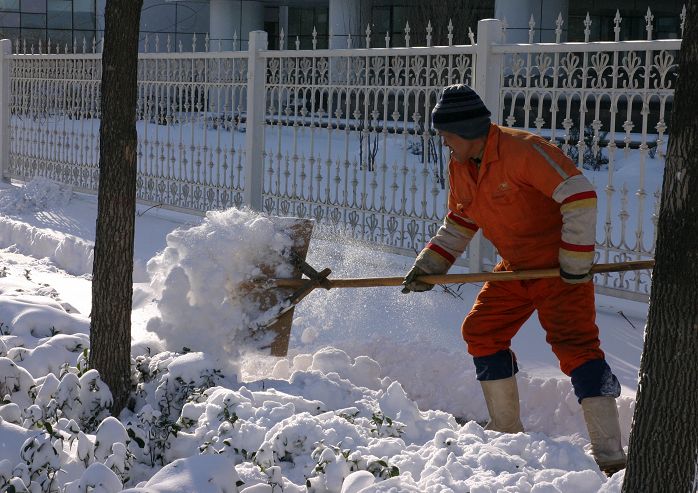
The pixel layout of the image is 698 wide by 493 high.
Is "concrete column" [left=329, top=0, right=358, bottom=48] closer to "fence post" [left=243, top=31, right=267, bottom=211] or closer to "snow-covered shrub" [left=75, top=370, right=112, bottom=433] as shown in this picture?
"fence post" [left=243, top=31, right=267, bottom=211]

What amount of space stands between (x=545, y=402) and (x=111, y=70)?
9.07ft

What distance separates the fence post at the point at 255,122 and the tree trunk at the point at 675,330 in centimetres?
738

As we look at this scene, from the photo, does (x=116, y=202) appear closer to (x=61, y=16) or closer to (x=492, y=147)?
(x=492, y=147)

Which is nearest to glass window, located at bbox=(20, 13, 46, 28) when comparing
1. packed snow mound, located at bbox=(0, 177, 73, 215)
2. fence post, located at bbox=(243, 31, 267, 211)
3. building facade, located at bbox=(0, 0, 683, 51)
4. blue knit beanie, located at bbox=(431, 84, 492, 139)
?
building facade, located at bbox=(0, 0, 683, 51)

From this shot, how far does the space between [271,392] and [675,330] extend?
7.26ft

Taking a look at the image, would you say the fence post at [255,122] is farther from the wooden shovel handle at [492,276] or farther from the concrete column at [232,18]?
the concrete column at [232,18]

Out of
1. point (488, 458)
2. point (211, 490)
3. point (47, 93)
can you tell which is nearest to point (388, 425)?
point (488, 458)

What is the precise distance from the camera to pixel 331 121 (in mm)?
9062

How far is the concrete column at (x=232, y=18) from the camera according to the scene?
30562 millimetres

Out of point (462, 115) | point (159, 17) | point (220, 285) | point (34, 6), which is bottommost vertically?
point (220, 285)

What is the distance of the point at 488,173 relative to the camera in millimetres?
4496

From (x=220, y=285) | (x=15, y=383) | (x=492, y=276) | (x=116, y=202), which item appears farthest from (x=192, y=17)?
(x=492, y=276)

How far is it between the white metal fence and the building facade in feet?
25.6

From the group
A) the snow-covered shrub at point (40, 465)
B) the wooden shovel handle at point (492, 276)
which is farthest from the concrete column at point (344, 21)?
the snow-covered shrub at point (40, 465)
